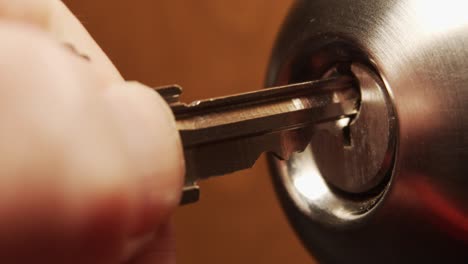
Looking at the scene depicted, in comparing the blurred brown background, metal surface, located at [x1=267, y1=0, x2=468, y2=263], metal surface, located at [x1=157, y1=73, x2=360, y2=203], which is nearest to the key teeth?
metal surface, located at [x1=157, y1=73, x2=360, y2=203]

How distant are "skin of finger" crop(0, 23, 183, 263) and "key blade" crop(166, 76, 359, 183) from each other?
48 millimetres

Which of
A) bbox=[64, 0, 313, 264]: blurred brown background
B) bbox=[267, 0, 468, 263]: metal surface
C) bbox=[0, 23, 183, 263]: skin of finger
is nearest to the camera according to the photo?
bbox=[0, 23, 183, 263]: skin of finger

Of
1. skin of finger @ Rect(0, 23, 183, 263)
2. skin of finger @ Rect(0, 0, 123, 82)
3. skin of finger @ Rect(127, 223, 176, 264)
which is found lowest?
skin of finger @ Rect(127, 223, 176, 264)

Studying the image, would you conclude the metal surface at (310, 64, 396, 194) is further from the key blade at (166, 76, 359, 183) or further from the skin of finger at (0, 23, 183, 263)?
the skin of finger at (0, 23, 183, 263)

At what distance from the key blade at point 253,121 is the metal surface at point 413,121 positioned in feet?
0.09

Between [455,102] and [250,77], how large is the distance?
1.25 ft

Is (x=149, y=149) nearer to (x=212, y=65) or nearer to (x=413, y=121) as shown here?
(x=413, y=121)

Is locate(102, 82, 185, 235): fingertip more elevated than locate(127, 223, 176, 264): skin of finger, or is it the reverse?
locate(102, 82, 185, 235): fingertip

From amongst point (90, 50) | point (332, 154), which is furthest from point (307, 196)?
point (90, 50)

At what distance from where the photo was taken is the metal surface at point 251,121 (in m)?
0.25

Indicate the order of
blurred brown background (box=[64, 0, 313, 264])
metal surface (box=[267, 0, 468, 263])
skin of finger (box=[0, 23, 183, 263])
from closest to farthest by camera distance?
skin of finger (box=[0, 23, 183, 263]) → metal surface (box=[267, 0, 468, 263]) → blurred brown background (box=[64, 0, 313, 264])

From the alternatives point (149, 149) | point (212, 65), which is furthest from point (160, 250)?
point (212, 65)

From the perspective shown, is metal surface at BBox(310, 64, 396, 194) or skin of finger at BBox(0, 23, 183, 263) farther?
metal surface at BBox(310, 64, 396, 194)

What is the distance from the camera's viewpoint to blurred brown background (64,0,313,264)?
0.60 m
